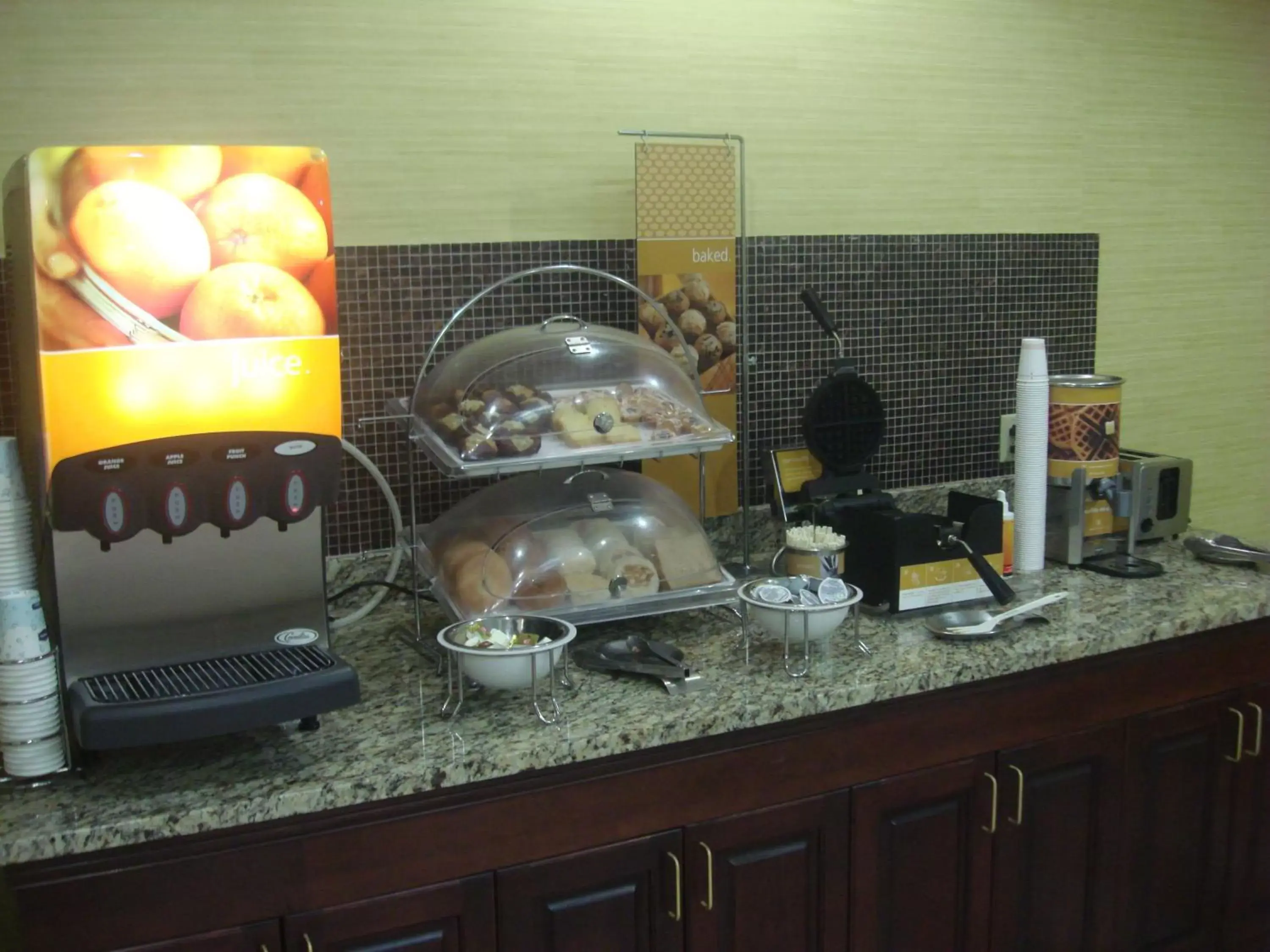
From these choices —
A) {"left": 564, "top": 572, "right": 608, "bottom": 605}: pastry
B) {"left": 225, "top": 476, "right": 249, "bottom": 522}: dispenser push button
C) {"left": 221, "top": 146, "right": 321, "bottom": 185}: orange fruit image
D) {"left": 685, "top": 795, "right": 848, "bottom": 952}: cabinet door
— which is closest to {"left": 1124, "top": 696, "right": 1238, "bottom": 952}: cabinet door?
{"left": 685, "top": 795, "right": 848, "bottom": 952}: cabinet door

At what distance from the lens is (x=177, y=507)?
1446mm

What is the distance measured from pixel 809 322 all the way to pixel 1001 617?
0.77m

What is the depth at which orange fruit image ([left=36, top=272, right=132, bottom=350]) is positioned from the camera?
1.40m

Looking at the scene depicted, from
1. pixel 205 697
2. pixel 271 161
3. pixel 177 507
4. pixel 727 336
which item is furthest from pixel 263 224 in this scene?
pixel 727 336

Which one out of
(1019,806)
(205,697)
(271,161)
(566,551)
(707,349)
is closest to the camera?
(205,697)

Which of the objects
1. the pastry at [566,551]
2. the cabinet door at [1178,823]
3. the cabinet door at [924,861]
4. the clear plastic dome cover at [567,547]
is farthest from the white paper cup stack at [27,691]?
the cabinet door at [1178,823]

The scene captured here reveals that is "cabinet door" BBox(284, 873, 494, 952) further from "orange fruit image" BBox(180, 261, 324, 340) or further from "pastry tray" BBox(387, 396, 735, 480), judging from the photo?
"orange fruit image" BBox(180, 261, 324, 340)

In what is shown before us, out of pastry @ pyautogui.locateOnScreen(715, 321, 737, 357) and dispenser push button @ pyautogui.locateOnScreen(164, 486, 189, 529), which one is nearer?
dispenser push button @ pyautogui.locateOnScreen(164, 486, 189, 529)

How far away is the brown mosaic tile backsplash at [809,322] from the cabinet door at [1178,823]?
30.0 inches

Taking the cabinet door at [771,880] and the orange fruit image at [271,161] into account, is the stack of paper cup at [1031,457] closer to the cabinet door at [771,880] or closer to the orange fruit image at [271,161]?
the cabinet door at [771,880]

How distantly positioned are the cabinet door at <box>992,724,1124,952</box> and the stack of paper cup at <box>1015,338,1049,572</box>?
408 mm

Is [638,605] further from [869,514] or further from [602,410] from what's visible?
[869,514]

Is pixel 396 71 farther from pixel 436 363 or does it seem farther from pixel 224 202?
pixel 224 202

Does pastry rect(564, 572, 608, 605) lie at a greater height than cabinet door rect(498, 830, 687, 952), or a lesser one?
greater
